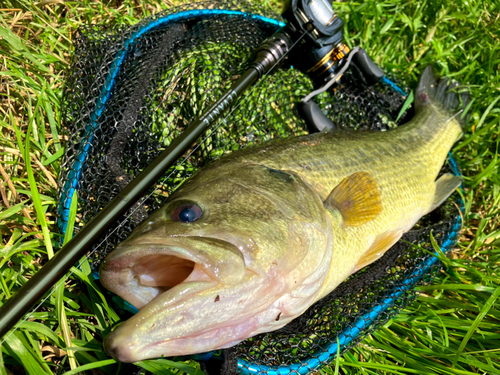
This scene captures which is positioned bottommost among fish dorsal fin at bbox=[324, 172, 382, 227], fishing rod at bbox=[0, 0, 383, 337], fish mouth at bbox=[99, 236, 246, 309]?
fish dorsal fin at bbox=[324, 172, 382, 227]

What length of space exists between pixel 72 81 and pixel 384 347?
297 cm

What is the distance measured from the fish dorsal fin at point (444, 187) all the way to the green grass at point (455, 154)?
438 mm

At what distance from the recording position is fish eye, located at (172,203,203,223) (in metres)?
1.64

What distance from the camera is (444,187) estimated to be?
2.95 metres

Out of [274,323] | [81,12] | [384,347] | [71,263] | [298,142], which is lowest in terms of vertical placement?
[384,347]

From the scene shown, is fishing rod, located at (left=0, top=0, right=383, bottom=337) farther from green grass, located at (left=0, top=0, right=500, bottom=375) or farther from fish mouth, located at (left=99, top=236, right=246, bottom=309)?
green grass, located at (left=0, top=0, right=500, bottom=375)

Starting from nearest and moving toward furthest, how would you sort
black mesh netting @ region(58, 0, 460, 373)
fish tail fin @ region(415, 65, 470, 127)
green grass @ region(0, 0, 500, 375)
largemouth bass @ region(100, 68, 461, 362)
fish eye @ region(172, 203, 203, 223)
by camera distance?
largemouth bass @ region(100, 68, 461, 362) < fish eye @ region(172, 203, 203, 223) < green grass @ region(0, 0, 500, 375) < black mesh netting @ region(58, 0, 460, 373) < fish tail fin @ region(415, 65, 470, 127)

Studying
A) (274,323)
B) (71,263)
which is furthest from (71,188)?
(274,323)

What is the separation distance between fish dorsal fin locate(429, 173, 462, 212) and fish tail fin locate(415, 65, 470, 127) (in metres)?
0.65

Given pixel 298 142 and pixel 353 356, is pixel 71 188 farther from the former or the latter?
pixel 353 356

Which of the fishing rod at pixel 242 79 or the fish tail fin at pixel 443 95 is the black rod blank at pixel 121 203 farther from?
the fish tail fin at pixel 443 95

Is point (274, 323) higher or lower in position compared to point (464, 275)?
higher

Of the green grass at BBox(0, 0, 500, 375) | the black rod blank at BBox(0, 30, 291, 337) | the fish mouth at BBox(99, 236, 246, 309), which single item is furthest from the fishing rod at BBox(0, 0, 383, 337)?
the green grass at BBox(0, 0, 500, 375)

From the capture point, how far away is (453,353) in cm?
242
